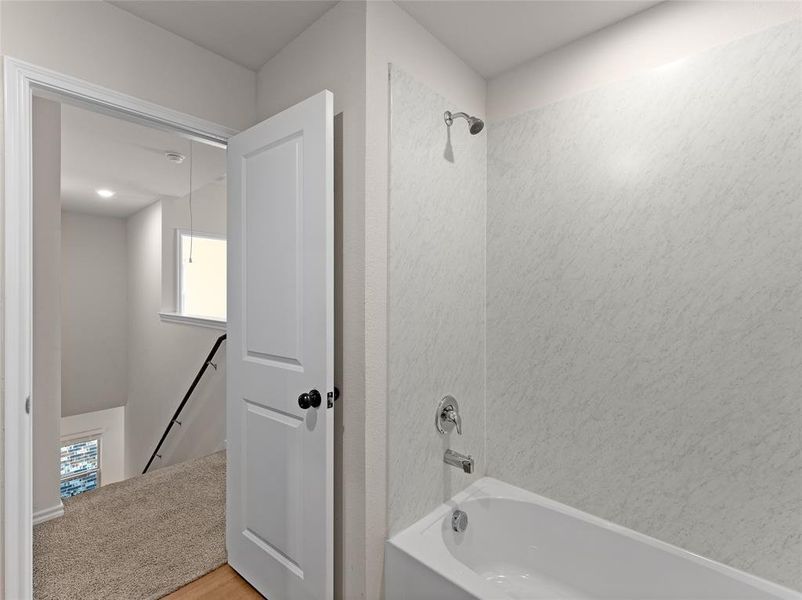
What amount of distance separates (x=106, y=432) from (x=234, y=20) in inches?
247

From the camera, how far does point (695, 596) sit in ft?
4.99

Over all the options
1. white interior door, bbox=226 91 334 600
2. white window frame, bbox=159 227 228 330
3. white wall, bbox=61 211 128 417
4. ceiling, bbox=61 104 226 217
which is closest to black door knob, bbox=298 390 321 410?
white interior door, bbox=226 91 334 600

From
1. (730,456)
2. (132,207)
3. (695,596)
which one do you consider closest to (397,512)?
(695,596)

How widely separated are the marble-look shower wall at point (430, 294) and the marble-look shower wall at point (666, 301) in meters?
0.15

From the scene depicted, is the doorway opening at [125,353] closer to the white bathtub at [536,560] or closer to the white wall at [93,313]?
the white wall at [93,313]

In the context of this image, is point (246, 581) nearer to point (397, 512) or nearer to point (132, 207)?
point (397, 512)

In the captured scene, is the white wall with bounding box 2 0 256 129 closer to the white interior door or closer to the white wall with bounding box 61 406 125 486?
the white interior door

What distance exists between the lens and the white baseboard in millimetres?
2264

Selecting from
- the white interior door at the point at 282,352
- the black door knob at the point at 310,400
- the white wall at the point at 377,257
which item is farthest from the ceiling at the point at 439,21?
the black door knob at the point at 310,400

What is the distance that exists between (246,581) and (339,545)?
591 millimetres

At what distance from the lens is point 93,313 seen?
5723 millimetres

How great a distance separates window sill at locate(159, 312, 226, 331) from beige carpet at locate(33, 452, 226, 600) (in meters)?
1.32

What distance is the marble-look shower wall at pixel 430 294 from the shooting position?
5.50ft

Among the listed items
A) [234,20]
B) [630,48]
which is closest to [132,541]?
[234,20]
